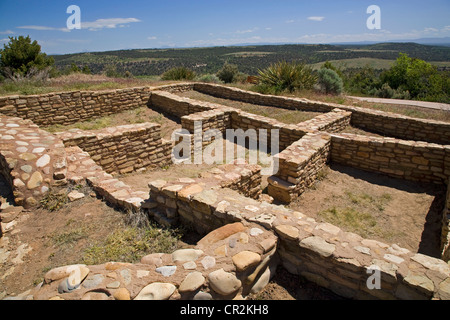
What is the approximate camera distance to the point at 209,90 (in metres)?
12.0

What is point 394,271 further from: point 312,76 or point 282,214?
point 312,76

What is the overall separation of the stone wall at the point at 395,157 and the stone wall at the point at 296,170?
0.82 metres

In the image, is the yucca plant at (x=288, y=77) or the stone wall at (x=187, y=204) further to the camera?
the yucca plant at (x=288, y=77)

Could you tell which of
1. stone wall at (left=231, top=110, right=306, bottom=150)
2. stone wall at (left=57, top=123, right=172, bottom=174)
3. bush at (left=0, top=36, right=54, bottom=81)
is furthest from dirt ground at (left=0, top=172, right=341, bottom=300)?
bush at (left=0, top=36, right=54, bottom=81)

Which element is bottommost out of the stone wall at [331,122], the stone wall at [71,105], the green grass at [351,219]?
the green grass at [351,219]

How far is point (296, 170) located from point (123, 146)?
382 cm

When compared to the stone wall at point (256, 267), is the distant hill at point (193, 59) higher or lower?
higher

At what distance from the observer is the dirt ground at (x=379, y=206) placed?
439 centimetres

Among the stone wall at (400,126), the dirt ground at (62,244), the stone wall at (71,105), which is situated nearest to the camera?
the dirt ground at (62,244)

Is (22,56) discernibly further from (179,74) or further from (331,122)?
(331,122)

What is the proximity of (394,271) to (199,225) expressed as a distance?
6.55 feet

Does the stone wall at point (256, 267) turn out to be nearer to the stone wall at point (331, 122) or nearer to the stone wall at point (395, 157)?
the stone wall at point (395, 157)

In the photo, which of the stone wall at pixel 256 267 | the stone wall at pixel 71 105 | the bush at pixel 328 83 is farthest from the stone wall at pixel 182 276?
the bush at pixel 328 83

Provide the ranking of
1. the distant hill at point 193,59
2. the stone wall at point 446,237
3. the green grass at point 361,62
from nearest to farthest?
the stone wall at point 446,237
the distant hill at point 193,59
the green grass at point 361,62
